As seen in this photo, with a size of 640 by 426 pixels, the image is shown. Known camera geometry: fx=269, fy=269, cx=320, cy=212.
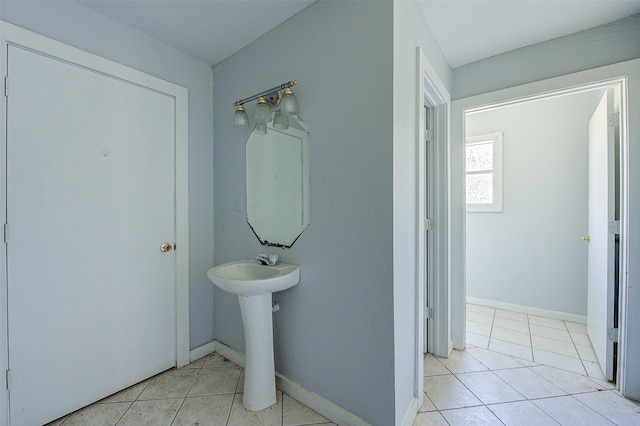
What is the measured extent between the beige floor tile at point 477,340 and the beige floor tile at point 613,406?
68 centimetres

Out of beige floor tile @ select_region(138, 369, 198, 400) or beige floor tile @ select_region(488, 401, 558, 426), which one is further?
beige floor tile @ select_region(138, 369, 198, 400)

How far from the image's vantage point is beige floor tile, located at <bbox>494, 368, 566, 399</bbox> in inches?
66.7

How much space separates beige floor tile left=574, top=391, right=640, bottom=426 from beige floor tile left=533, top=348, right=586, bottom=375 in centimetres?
26

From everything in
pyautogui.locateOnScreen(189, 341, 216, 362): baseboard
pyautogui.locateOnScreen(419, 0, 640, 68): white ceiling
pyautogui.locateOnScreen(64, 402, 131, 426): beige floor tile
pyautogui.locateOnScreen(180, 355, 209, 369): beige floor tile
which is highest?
pyautogui.locateOnScreen(419, 0, 640, 68): white ceiling

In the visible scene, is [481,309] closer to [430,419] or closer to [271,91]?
[430,419]

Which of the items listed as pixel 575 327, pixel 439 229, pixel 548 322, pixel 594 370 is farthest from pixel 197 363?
pixel 575 327

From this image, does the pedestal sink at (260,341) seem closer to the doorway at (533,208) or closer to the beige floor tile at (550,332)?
the doorway at (533,208)

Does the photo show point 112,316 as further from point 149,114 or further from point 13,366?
point 149,114

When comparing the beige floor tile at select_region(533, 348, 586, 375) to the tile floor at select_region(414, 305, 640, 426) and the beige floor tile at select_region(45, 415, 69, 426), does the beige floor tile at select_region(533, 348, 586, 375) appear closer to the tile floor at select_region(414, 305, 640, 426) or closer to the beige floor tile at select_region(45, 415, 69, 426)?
the tile floor at select_region(414, 305, 640, 426)

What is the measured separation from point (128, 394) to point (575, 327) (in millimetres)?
3827

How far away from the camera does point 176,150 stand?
6.48 ft

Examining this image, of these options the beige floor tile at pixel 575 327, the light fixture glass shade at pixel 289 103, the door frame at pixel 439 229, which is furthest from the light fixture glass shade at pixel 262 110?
the beige floor tile at pixel 575 327

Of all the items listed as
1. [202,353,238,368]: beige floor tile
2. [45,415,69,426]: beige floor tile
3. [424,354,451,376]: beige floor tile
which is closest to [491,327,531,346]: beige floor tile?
[424,354,451,376]: beige floor tile

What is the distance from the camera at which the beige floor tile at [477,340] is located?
2.31m
